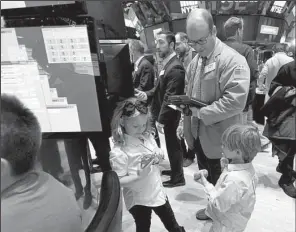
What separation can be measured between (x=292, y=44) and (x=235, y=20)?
1.63 ft

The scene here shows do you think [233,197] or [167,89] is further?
[167,89]

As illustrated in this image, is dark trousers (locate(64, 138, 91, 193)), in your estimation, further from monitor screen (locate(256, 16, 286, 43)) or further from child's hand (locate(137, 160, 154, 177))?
monitor screen (locate(256, 16, 286, 43))

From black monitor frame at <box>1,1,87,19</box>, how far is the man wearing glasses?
55cm

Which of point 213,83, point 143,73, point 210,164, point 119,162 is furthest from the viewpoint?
point 143,73

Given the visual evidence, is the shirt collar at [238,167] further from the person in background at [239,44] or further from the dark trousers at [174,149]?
the dark trousers at [174,149]

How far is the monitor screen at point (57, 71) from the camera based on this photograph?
103cm

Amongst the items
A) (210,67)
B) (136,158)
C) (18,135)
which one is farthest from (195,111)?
(18,135)

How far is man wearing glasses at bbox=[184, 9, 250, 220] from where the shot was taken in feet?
4.28

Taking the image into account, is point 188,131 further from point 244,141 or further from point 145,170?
point 244,141

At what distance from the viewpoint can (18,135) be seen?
1.61 feet

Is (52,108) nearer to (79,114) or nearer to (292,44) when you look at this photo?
(79,114)

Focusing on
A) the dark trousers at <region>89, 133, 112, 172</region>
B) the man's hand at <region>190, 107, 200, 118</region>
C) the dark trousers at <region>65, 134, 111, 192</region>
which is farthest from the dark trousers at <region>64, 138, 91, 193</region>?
the man's hand at <region>190, 107, 200, 118</region>

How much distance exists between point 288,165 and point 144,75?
1.30 meters

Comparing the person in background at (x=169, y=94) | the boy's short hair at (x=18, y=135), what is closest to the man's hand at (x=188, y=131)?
the person in background at (x=169, y=94)
